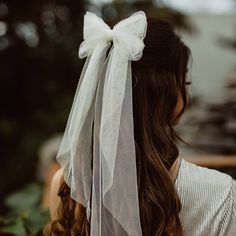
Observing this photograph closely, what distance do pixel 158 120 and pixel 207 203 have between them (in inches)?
10.7

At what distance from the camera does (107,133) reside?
1.69 metres

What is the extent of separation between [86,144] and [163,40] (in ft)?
1.23

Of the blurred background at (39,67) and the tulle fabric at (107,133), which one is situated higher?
the tulle fabric at (107,133)

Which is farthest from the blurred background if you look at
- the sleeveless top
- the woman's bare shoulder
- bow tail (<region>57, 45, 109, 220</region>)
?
the sleeveless top

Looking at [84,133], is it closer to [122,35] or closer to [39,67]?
[122,35]

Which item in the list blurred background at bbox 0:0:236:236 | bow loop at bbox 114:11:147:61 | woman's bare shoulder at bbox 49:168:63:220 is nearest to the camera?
bow loop at bbox 114:11:147:61

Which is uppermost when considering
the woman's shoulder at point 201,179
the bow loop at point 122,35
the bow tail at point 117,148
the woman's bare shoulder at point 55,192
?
the bow loop at point 122,35

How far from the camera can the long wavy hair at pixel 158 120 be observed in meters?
1.67

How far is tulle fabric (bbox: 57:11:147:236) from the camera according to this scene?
1.67 m

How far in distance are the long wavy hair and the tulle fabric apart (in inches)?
1.5

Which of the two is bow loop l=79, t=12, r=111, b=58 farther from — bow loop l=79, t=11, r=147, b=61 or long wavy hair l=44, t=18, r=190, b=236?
long wavy hair l=44, t=18, r=190, b=236

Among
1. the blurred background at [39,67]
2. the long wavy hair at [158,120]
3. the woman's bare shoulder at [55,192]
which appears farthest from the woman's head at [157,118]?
the blurred background at [39,67]

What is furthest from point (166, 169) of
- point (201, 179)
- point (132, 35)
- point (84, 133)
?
point (132, 35)

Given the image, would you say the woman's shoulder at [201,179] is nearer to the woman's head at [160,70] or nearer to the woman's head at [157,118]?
the woman's head at [157,118]
